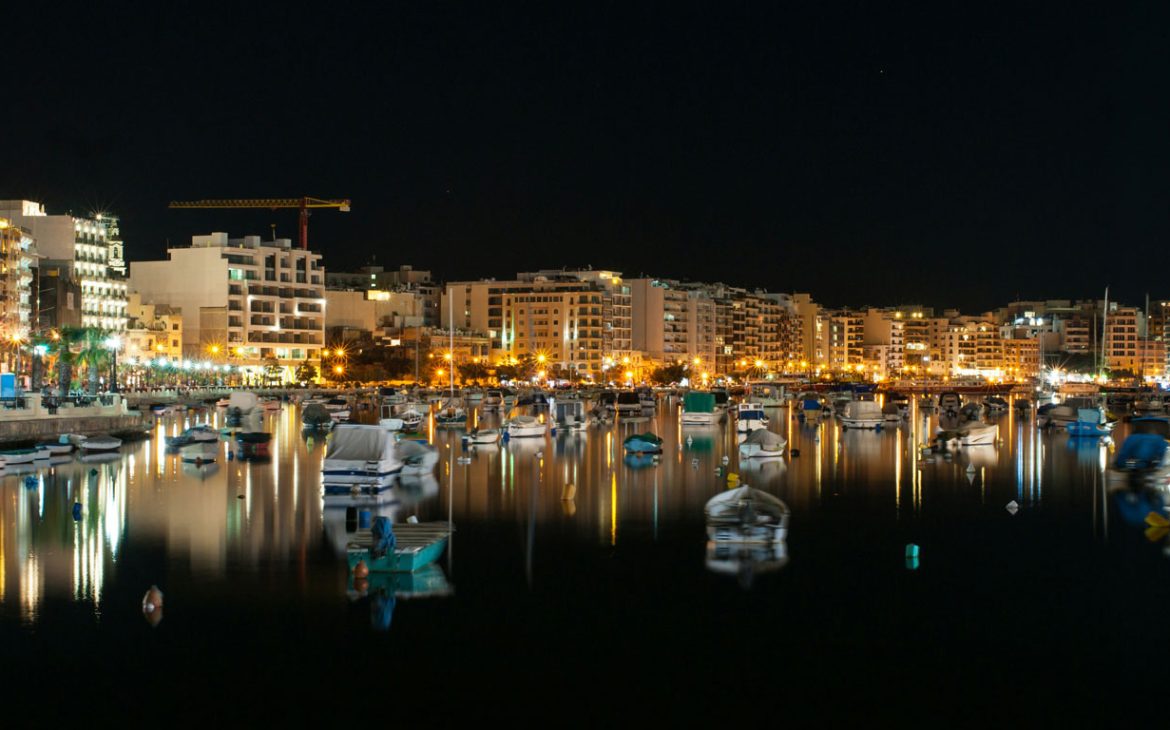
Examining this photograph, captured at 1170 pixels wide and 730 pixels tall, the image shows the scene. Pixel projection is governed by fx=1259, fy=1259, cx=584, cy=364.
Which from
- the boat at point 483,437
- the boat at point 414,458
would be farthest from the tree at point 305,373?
the boat at point 414,458

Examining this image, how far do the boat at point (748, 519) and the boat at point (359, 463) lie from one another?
37.6 ft

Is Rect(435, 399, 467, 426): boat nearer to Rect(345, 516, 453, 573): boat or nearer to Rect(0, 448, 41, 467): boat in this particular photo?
Rect(0, 448, 41, 467): boat

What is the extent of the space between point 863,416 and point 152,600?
53.7 m

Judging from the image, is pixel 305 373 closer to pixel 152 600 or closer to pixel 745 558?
pixel 745 558

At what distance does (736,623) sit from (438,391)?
312 feet

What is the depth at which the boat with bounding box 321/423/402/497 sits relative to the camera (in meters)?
34.0

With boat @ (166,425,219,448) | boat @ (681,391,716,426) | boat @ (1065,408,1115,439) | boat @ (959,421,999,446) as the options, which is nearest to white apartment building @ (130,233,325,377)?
boat @ (681,391,716,426)

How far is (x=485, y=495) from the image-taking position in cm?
3475

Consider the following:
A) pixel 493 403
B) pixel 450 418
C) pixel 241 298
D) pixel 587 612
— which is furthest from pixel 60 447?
A: pixel 241 298

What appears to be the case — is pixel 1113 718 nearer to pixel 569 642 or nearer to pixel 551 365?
pixel 569 642

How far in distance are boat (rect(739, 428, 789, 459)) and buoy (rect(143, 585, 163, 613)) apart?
28.8 meters

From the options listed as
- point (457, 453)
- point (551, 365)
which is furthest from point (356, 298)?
point (457, 453)

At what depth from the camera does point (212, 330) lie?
395 ft

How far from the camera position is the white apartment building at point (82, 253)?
112 meters
